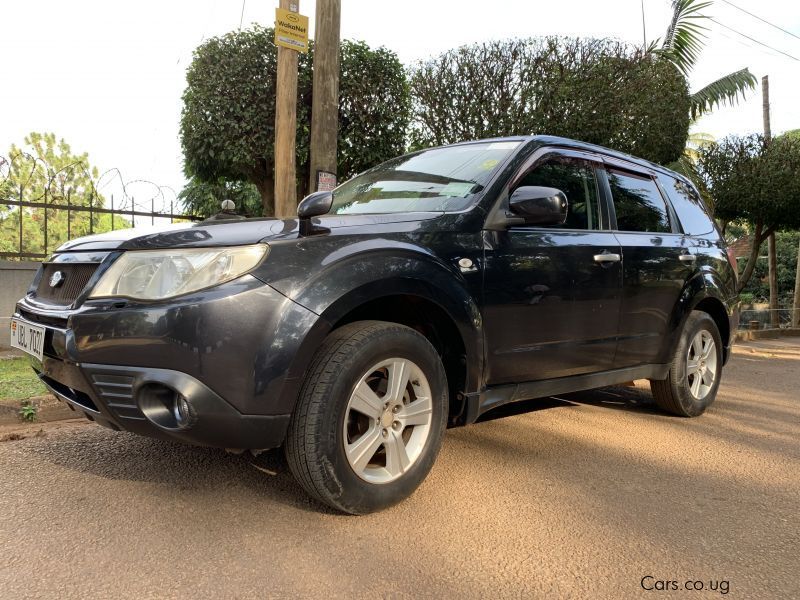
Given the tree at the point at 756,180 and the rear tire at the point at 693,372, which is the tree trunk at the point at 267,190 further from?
the tree at the point at 756,180

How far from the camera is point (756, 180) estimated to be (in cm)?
1504

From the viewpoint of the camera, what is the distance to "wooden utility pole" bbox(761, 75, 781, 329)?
55.4ft

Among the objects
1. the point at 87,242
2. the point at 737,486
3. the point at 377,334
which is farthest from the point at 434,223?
the point at 737,486

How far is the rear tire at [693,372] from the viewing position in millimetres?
4258

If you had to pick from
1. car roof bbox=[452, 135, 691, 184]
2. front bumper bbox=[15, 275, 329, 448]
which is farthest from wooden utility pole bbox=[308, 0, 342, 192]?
front bumper bbox=[15, 275, 329, 448]

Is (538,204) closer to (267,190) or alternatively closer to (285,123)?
(285,123)

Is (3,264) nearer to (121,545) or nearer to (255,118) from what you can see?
(255,118)

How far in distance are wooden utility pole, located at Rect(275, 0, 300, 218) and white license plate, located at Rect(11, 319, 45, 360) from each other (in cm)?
300

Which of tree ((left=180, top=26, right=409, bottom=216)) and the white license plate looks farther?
tree ((left=180, top=26, right=409, bottom=216))

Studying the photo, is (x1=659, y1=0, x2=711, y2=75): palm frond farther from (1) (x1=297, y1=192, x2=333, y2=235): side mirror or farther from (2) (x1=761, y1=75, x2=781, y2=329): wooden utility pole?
(1) (x1=297, y1=192, x2=333, y2=235): side mirror

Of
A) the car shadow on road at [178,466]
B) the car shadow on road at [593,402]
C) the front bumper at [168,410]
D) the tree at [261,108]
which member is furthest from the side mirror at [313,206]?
the tree at [261,108]

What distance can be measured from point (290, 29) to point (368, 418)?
4327 mm

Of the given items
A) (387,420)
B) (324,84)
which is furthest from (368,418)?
(324,84)

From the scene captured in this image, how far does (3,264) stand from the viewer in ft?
20.4
